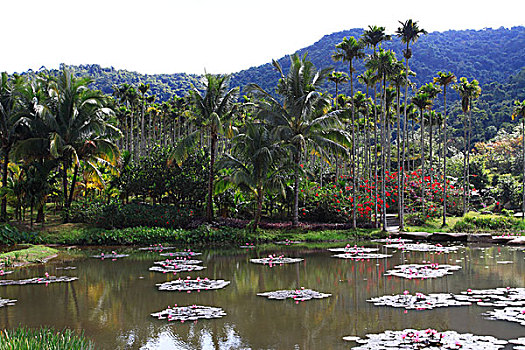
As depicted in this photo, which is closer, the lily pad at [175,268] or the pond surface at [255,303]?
the pond surface at [255,303]

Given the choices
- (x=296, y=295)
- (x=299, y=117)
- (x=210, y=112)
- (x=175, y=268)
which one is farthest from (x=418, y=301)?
(x=210, y=112)

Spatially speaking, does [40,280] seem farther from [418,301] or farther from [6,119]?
[6,119]

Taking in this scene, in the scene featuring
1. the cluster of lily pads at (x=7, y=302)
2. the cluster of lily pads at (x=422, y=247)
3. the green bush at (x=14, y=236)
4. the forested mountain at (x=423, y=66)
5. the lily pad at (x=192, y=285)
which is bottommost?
the cluster of lily pads at (x=7, y=302)

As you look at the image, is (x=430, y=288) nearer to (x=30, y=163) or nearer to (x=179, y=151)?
(x=179, y=151)

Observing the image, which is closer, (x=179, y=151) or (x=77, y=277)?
(x=77, y=277)

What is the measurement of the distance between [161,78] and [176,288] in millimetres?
113693

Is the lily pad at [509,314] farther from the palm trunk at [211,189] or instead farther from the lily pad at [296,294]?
the palm trunk at [211,189]

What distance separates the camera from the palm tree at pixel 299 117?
2658 cm

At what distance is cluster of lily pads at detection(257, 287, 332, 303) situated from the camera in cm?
1101

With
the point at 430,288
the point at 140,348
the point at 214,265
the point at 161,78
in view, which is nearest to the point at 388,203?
the point at 214,265

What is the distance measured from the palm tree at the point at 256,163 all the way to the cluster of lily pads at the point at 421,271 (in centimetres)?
1100

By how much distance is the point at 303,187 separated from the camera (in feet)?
97.2

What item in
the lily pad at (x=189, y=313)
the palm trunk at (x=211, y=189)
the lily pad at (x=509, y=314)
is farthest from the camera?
the palm trunk at (x=211, y=189)

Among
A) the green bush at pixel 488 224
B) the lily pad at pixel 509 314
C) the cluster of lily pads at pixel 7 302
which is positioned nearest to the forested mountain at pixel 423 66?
the green bush at pixel 488 224
